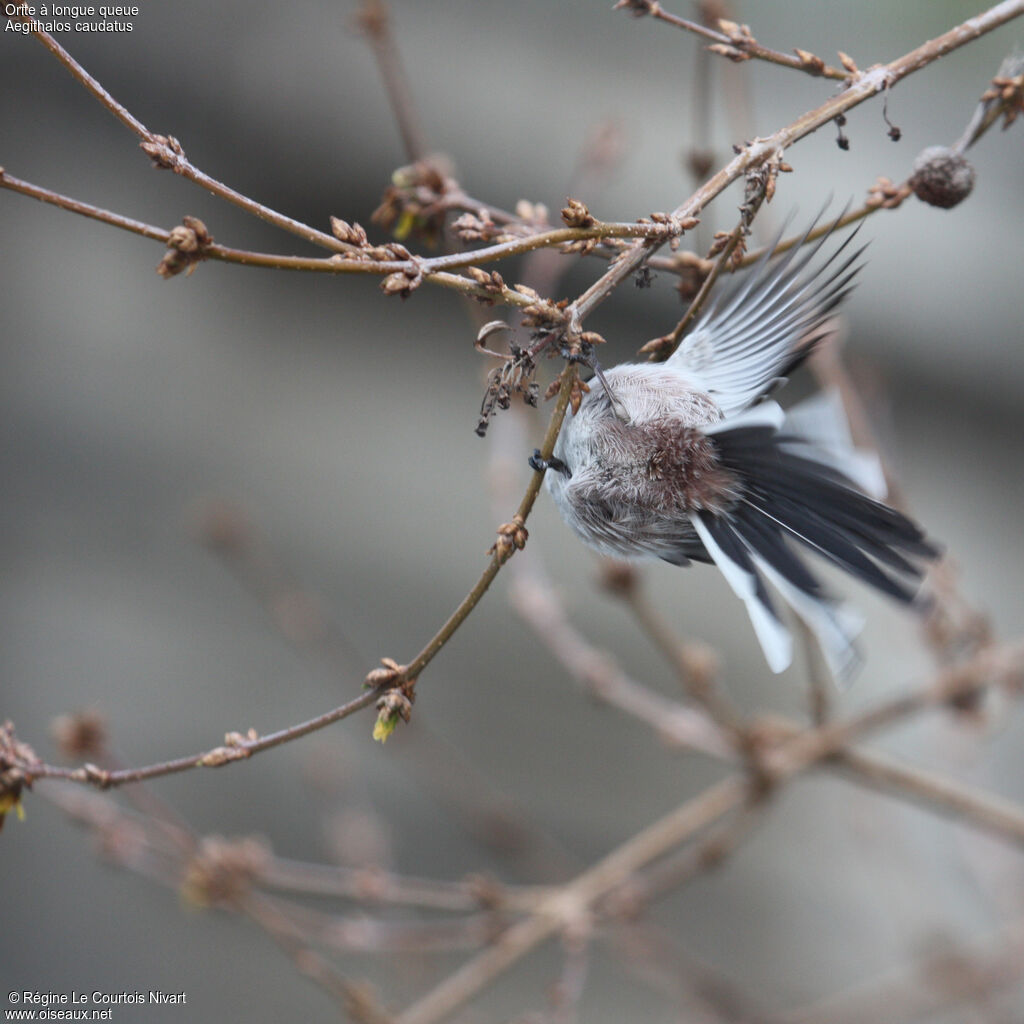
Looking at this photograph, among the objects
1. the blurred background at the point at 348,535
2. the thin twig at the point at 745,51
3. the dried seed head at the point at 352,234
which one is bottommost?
the dried seed head at the point at 352,234

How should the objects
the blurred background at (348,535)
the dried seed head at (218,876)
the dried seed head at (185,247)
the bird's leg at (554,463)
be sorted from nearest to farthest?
the dried seed head at (185,247) → the bird's leg at (554,463) → the dried seed head at (218,876) → the blurred background at (348,535)

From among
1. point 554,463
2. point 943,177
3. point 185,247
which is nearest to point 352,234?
point 185,247

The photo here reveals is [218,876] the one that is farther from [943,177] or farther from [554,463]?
[943,177]

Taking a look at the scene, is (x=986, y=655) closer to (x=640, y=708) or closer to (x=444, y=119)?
(x=640, y=708)

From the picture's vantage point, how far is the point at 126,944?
249cm

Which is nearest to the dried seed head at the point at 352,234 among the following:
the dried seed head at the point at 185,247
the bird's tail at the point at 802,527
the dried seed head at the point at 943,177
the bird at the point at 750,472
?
the dried seed head at the point at 185,247

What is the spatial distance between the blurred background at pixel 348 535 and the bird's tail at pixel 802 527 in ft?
4.28

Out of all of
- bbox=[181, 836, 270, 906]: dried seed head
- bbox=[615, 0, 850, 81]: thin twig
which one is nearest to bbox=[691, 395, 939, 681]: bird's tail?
bbox=[615, 0, 850, 81]: thin twig

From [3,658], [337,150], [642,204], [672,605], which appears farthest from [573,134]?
[3,658]

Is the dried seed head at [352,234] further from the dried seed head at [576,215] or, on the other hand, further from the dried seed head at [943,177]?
the dried seed head at [943,177]

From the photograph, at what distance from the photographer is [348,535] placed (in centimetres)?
284

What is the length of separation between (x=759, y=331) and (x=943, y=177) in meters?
0.24

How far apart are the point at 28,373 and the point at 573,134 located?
169 centimetres

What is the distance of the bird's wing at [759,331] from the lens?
92 centimetres
